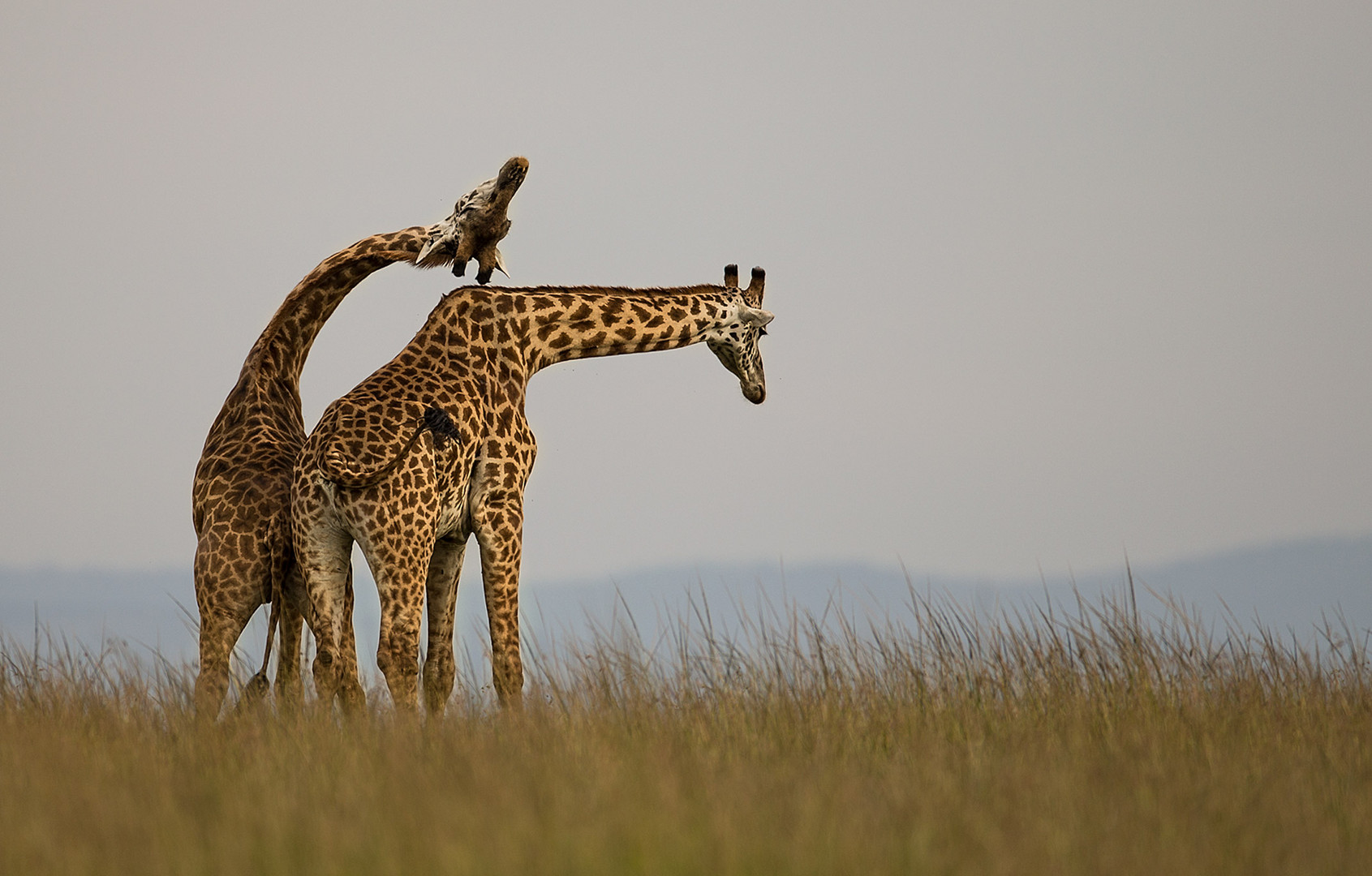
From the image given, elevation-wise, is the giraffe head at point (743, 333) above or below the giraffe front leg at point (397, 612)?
above

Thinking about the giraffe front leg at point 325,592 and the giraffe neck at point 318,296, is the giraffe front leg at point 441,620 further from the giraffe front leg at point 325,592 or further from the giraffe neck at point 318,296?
the giraffe neck at point 318,296

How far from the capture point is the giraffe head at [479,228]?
1021 centimetres

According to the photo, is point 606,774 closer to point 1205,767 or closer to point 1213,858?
point 1213,858

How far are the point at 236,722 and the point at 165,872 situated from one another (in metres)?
3.04

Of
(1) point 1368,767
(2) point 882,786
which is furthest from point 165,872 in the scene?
(1) point 1368,767

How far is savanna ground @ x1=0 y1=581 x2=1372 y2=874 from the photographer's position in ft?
17.1

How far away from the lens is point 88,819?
576 centimetres

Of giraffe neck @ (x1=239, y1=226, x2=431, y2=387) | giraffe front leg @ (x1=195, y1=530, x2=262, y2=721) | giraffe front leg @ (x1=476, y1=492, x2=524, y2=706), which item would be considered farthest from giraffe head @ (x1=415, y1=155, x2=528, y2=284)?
giraffe front leg @ (x1=195, y1=530, x2=262, y2=721)

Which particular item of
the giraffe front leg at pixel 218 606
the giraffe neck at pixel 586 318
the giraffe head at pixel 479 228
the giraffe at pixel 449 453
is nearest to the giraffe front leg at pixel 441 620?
the giraffe at pixel 449 453

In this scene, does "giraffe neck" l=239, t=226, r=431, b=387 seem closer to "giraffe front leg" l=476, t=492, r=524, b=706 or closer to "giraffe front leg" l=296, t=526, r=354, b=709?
"giraffe front leg" l=296, t=526, r=354, b=709

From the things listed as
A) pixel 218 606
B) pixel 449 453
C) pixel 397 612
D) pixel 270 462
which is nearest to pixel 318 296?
pixel 270 462

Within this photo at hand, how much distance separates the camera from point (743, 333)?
1088 cm

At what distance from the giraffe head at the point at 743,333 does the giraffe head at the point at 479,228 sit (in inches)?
69.4

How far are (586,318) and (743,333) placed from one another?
53.3 inches
